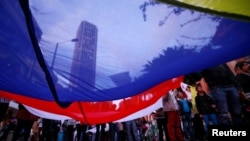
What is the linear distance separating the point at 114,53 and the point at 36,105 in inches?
69.5

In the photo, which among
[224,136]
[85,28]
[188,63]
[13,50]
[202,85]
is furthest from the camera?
[202,85]

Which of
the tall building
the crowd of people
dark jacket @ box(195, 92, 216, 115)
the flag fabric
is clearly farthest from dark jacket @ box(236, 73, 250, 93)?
the tall building

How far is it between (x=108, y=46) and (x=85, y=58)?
29cm

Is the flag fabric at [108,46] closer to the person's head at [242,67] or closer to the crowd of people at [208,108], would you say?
the crowd of people at [208,108]

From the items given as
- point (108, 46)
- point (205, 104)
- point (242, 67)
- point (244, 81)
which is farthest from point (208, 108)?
point (108, 46)

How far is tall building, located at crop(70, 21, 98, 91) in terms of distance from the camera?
7.87 feet

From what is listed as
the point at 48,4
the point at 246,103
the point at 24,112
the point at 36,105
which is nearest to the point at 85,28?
the point at 48,4

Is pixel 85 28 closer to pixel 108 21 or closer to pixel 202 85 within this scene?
pixel 108 21

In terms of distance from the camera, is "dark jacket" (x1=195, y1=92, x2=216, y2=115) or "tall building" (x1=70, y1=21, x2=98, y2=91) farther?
"dark jacket" (x1=195, y1=92, x2=216, y2=115)

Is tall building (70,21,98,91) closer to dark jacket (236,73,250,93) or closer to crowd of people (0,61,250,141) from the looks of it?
crowd of people (0,61,250,141)

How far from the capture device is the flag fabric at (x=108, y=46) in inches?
87.5

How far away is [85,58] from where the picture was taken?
260 centimetres

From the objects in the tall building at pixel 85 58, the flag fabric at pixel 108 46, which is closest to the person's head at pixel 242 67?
the flag fabric at pixel 108 46

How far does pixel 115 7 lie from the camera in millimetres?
2234
